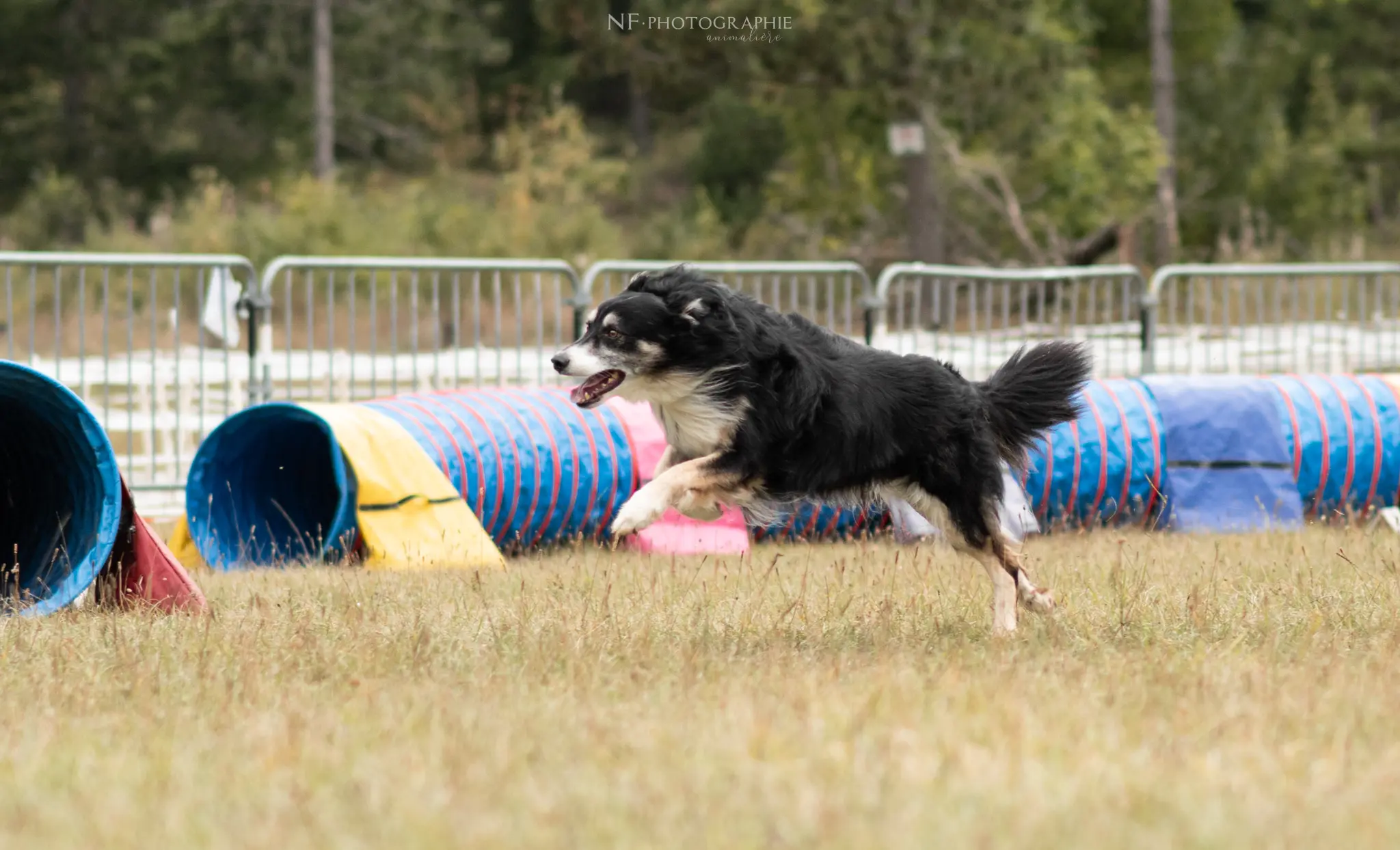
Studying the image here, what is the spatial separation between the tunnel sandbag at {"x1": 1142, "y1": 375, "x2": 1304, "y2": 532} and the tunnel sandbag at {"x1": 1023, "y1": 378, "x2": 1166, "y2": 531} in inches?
4.4

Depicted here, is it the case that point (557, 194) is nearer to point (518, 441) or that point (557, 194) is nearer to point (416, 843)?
point (518, 441)

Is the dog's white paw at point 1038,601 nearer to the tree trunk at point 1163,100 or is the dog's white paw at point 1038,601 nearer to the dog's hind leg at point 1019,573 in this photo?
the dog's hind leg at point 1019,573

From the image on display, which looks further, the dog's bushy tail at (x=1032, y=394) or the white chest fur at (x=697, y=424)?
the dog's bushy tail at (x=1032, y=394)

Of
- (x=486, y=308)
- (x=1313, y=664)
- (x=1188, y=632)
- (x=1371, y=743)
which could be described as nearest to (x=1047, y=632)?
(x=1188, y=632)

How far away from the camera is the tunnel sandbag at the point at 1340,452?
9.60m

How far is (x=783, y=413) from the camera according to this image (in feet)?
17.6

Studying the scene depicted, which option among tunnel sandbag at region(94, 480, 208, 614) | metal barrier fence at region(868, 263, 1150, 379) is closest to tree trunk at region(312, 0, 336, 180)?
metal barrier fence at region(868, 263, 1150, 379)

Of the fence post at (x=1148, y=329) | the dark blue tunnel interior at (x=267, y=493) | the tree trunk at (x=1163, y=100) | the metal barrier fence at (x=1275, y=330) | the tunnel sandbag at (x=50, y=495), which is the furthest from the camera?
the tree trunk at (x=1163, y=100)

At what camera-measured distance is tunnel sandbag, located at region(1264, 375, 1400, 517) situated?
→ 9.60 metres

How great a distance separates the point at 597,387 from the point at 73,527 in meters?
2.33

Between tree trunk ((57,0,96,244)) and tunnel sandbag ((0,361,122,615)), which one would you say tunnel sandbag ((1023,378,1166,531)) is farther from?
tree trunk ((57,0,96,244))

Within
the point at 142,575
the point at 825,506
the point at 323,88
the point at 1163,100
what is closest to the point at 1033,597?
the point at 825,506

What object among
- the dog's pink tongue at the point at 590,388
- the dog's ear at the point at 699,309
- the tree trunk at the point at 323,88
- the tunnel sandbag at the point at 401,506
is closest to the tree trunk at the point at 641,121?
the tree trunk at the point at 323,88

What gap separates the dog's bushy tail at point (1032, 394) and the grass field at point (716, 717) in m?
0.65
